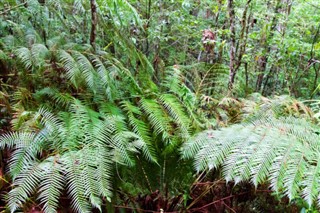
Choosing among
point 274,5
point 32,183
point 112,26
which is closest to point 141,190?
point 32,183

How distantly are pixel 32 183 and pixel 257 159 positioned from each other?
3.76ft

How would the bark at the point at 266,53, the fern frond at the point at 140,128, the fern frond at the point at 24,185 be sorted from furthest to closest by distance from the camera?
the bark at the point at 266,53 < the fern frond at the point at 140,128 < the fern frond at the point at 24,185

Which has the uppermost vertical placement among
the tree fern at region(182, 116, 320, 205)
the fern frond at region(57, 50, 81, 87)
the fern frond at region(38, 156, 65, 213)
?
the fern frond at region(57, 50, 81, 87)

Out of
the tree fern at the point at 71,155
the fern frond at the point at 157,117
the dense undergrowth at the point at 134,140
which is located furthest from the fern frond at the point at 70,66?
the fern frond at the point at 157,117

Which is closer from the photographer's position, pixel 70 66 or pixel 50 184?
pixel 50 184

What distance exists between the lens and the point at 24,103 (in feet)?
6.12

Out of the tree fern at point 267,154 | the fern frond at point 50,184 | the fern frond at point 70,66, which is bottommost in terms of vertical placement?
the fern frond at point 50,184

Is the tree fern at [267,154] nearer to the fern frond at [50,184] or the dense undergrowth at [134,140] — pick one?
the dense undergrowth at [134,140]

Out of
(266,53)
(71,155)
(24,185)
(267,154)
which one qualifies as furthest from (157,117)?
(266,53)

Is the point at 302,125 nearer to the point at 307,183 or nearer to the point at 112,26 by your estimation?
the point at 307,183

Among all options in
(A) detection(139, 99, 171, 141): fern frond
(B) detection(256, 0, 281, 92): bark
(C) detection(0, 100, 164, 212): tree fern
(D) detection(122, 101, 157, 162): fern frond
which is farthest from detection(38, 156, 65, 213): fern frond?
(B) detection(256, 0, 281, 92): bark

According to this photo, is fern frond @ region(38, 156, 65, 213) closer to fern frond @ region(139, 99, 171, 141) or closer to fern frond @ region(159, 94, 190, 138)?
fern frond @ region(139, 99, 171, 141)

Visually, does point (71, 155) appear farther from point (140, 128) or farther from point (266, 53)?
point (266, 53)

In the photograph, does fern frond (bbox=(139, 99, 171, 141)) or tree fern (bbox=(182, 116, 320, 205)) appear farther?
fern frond (bbox=(139, 99, 171, 141))
